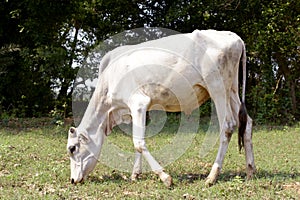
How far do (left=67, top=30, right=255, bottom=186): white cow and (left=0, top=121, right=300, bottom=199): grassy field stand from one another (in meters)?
0.33

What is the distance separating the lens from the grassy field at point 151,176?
477 cm

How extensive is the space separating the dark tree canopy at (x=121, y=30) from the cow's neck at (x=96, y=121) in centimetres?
773

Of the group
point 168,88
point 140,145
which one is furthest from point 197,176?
point 168,88

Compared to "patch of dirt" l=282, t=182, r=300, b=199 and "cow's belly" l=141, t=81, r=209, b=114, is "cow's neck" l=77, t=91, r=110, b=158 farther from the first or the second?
"patch of dirt" l=282, t=182, r=300, b=199

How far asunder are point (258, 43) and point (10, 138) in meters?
8.03

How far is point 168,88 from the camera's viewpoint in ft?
18.6

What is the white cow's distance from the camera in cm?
562

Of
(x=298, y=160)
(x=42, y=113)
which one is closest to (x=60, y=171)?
(x=298, y=160)

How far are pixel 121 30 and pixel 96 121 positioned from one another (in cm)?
878

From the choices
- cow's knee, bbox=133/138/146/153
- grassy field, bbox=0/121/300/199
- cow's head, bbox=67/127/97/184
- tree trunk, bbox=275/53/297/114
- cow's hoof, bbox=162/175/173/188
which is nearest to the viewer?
grassy field, bbox=0/121/300/199

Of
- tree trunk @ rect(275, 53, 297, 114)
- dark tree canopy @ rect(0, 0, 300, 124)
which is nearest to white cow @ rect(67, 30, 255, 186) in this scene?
dark tree canopy @ rect(0, 0, 300, 124)

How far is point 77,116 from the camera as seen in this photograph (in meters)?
8.31

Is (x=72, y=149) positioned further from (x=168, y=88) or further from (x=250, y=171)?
(x=250, y=171)

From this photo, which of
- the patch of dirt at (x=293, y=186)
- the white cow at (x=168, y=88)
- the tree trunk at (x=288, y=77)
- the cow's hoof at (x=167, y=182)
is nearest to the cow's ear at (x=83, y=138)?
the white cow at (x=168, y=88)
